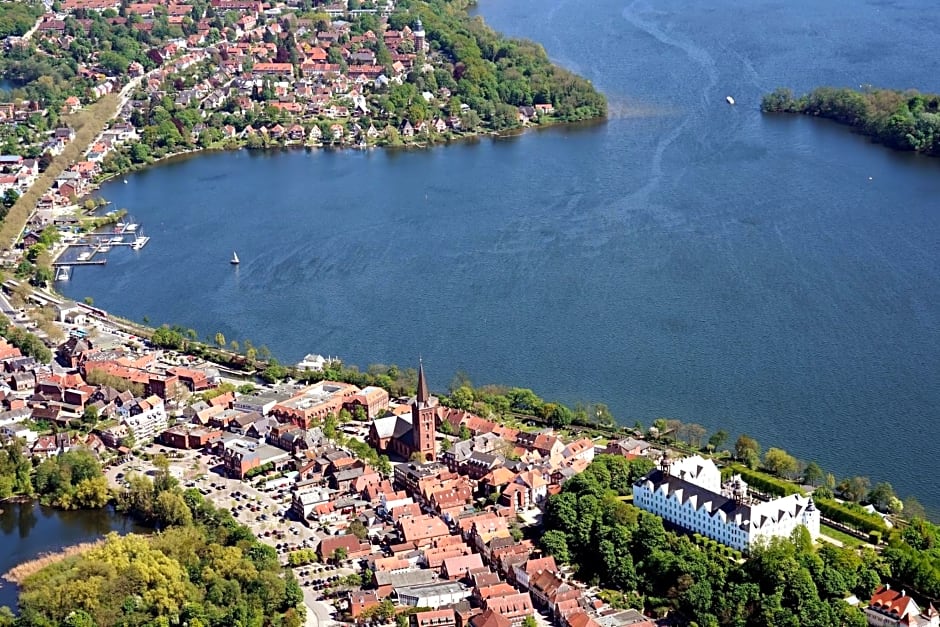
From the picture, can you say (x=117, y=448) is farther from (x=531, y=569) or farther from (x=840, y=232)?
(x=840, y=232)

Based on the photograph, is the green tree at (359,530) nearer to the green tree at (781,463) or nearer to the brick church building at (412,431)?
the brick church building at (412,431)

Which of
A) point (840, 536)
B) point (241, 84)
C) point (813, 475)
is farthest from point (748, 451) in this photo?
point (241, 84)

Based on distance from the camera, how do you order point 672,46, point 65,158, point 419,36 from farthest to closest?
point 419,36 < point 672,46 < point 65,158

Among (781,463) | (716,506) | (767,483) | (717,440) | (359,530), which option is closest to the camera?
(716,506)

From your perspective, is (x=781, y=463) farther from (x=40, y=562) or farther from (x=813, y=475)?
(x=40, y=562)

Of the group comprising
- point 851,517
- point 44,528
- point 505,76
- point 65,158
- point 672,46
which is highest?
point 672,46

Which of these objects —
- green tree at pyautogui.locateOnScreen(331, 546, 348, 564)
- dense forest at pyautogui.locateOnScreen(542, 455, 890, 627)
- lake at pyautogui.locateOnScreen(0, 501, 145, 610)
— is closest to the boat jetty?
lake at pyautogui.locateOnScreen(0, 501, 145, 610)
